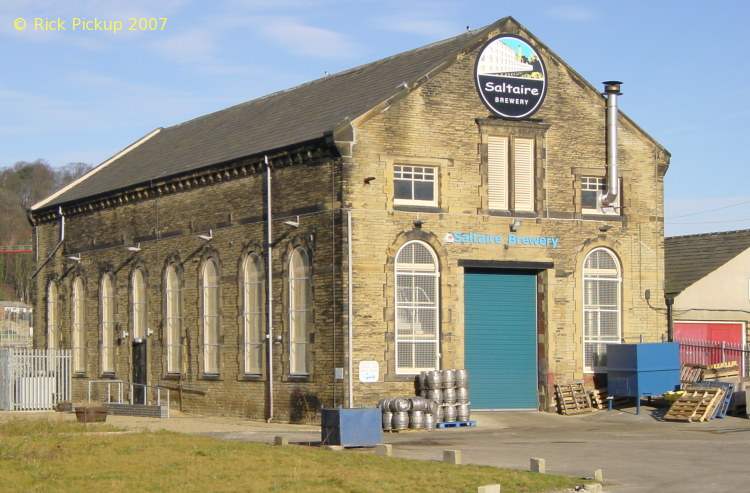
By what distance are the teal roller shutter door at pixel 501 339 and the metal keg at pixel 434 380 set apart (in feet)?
6.80

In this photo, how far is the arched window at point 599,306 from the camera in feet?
113

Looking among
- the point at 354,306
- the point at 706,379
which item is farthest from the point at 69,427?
the point at 706,379

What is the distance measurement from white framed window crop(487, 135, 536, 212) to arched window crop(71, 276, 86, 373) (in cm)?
1935

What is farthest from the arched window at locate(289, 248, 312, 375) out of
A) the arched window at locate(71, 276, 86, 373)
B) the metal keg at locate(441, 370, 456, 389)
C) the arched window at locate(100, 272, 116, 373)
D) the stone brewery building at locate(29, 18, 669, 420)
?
the arched window at locate(71, 276, 86, 373)

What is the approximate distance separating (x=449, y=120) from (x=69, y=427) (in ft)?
42.6

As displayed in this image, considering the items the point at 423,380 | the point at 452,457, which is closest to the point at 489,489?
the point at 452,457

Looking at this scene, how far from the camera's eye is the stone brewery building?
31.4m

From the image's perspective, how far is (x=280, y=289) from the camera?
33500 millimetres

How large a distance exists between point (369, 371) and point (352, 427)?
7.51m

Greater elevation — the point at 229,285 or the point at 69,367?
the point at 229,285

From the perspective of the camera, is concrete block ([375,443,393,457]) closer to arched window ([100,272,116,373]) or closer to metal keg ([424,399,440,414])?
metal keg ([424,399,440,414])

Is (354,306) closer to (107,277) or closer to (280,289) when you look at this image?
(280,289)

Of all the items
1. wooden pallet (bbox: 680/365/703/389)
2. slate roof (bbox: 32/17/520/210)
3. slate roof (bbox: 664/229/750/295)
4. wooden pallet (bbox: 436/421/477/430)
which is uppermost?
slate roof (bbox: 32/17/520/210)

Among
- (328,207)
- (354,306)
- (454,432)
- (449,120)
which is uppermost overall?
(449,120)
